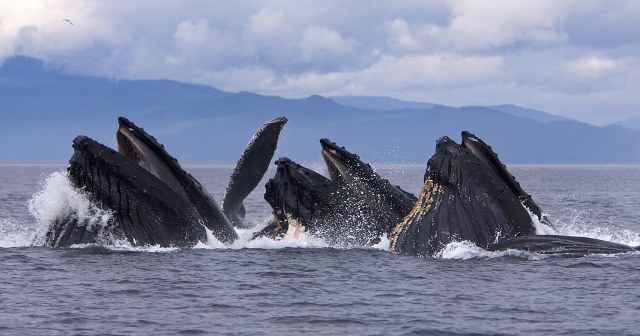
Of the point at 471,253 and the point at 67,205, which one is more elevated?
the point at 67,205

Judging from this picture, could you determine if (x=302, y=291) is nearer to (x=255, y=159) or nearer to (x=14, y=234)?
(x=255, y=159)

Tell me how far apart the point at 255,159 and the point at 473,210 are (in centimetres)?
537

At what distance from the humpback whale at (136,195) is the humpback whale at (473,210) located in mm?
3576

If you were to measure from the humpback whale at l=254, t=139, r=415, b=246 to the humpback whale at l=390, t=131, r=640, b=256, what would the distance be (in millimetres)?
1509

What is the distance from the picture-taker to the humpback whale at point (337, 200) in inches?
699

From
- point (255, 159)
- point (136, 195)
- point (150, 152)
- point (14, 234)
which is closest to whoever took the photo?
point (136, 195)

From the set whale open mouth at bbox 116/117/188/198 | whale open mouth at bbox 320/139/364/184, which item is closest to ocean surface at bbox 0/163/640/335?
whale open mouth at bbox 116/117/188/198

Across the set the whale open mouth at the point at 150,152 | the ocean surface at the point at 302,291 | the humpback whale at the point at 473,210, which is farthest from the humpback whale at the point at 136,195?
the humpback whale at the point at 473,210

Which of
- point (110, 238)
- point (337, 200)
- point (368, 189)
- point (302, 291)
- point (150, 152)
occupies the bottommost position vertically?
point (302, 291)

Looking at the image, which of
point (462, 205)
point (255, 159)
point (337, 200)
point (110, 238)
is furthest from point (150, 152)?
point (462, 205)

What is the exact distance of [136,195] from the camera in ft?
54.1

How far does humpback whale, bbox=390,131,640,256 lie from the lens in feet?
52.9

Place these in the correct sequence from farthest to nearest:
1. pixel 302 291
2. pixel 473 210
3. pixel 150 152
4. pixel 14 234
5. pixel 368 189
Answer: pixel 14 234 → pixel 368 189 → pixel 150 152 → pixel 473 210 → pixel 302 291

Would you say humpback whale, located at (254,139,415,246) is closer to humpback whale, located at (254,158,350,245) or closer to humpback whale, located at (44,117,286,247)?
humpback whale, located at (254,158,350,245)
